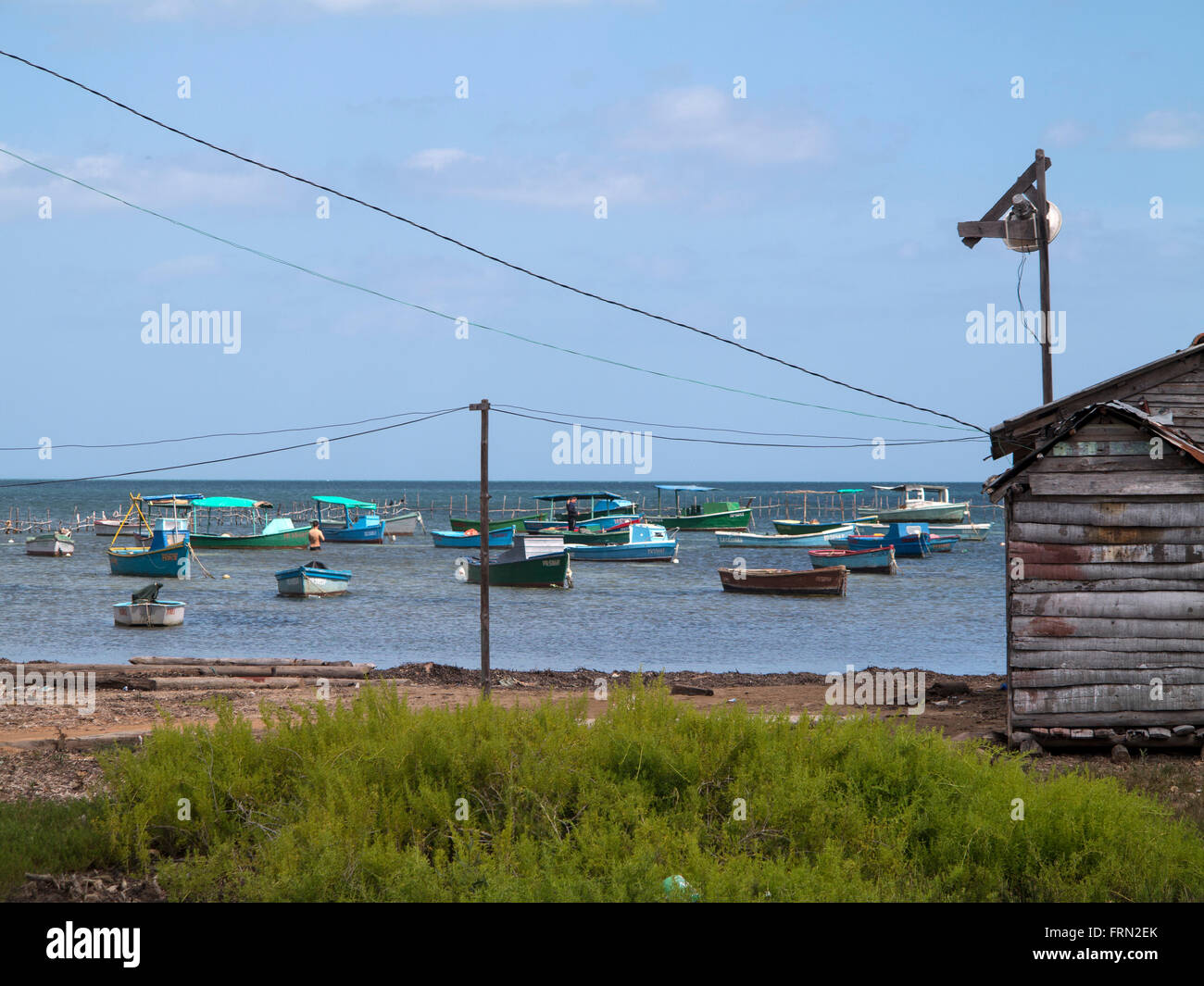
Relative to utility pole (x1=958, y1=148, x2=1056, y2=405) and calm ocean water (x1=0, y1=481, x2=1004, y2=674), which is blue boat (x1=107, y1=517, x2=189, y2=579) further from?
utility pole (x1=958, y1=148, x2=1056, y2=405)

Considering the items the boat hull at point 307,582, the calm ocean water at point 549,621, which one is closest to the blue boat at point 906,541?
the calm ocean water at point 549,621

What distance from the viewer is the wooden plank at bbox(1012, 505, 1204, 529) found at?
1135 centimetres

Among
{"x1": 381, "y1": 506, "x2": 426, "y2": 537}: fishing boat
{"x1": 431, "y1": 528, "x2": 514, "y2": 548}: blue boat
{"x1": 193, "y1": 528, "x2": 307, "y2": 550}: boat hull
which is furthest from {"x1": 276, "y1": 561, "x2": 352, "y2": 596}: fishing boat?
{"x1": 381, "y1": 506, "x2": 426, "y2": 537}: fishing boat

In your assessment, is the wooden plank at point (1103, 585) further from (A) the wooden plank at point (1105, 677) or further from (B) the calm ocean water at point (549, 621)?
(B) the calm ocean water at point (549, 621)

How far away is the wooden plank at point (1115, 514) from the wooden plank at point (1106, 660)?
1.43m

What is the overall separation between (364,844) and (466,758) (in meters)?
1.48

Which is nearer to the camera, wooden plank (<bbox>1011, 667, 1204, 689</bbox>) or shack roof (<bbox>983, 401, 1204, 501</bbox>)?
shack roof (<bbox>983, 401, 1204, 501</bbox>)

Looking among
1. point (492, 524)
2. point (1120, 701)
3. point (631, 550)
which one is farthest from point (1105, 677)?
point (492, 524)

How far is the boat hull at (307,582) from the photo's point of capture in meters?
39.8

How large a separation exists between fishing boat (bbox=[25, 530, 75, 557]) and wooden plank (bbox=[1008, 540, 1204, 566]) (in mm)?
61084

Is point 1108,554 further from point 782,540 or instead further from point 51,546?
point 51,546

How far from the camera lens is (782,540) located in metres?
68.1

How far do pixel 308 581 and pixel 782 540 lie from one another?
36.5 meters
